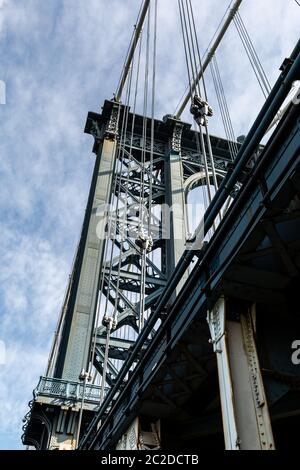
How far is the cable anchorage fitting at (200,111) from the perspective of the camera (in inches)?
424

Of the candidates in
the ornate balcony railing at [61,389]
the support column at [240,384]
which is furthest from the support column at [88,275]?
the support column at [240,384]

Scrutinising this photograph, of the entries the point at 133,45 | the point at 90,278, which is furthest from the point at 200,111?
the point at 133,45

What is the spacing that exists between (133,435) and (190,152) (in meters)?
23.1

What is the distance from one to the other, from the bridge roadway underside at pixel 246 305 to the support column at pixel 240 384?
0.32 metres

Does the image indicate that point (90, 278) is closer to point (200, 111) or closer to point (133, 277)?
point (133, 277)

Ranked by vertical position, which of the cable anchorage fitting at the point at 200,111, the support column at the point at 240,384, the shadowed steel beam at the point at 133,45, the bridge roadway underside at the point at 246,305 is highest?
the shadowed steel beam at the point at 133,45

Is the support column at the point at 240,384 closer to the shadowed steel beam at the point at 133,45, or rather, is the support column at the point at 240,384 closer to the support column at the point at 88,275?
the support column at the point at 88,275

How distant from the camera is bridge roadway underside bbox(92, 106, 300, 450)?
647 centimetres

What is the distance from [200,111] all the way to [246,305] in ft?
16.7

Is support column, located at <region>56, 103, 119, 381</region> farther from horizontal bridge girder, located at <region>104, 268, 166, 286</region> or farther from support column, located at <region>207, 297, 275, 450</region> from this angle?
support column, located at <region>207, 297, 275, 450</region>

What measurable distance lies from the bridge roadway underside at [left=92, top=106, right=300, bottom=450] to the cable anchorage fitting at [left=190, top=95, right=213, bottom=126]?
3.96 metres

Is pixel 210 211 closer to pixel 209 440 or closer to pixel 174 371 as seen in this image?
pixel 174 371

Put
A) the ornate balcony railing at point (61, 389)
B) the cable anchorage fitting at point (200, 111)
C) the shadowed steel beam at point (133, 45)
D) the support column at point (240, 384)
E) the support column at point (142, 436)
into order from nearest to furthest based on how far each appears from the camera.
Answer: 1. the support column at point (240, 384)
2. the cable anchorage fitting at point (200, 111)
3. the support column at point (142, 436)
4. the ornate balcony railing at point (61, 389)
5. the shadowed steel beam at point (133, 45)

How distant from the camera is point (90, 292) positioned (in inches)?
885
